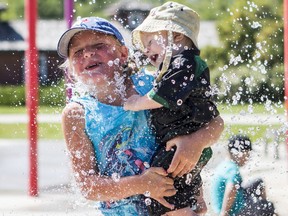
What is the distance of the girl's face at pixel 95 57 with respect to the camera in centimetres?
344

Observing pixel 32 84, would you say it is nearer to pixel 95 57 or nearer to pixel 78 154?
pixel 95 57

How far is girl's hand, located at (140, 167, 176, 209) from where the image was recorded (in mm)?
3318

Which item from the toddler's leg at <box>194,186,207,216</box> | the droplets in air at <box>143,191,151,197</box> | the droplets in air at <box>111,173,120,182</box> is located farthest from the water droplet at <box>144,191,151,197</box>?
the toddler's leg at <box>194,186,207,216</box>

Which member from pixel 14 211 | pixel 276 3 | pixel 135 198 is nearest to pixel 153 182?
pixel 135 198

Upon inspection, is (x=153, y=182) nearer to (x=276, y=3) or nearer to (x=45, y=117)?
(x=45, y=117)

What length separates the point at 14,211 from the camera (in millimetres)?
7730

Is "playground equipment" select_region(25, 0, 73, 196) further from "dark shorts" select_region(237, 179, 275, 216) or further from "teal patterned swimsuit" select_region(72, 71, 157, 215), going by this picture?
"teal patterned swimsuit" select_region(72, 71, 157, 215)

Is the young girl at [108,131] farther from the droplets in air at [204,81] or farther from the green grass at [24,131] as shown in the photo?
the green grass at [24,131]

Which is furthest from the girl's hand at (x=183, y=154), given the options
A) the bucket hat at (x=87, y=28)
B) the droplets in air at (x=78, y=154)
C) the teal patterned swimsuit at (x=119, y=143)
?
the bucket hat at (x=87, y=28)

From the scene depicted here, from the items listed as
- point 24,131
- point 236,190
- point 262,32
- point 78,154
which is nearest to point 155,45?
point 78,154

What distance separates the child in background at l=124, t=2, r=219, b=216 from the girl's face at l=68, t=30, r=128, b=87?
14 centimetres

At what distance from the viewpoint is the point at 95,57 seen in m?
3.45

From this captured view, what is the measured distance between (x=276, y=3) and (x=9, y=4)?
60246 millimetres

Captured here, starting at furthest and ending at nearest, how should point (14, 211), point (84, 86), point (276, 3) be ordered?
1. point (276, 3)
2. point (14, 211)
3. point (84, 86)
